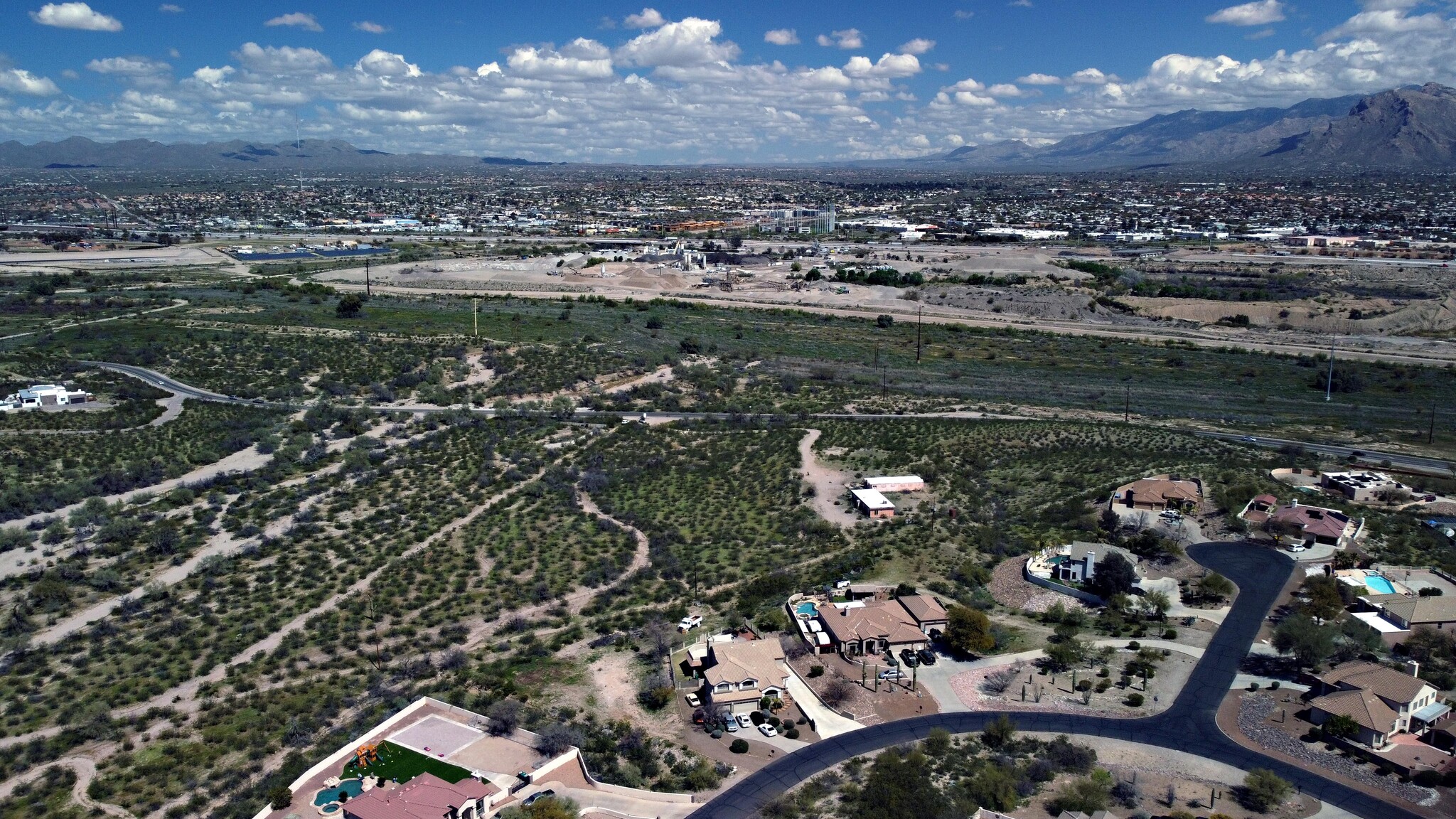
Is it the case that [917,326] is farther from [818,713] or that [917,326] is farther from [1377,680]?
[818,713]

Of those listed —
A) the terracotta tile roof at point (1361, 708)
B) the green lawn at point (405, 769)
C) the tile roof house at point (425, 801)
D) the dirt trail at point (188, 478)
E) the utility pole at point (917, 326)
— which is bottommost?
the green lawn at point (405, 769)

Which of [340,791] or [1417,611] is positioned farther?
[1417,611]

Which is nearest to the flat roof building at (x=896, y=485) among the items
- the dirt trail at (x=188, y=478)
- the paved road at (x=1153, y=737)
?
the paved road at (x=1153, y=737)

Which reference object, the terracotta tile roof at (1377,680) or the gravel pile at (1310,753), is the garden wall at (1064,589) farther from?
the terracotta tile roof at (1377,680)

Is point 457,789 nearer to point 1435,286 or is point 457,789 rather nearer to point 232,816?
point 232,816

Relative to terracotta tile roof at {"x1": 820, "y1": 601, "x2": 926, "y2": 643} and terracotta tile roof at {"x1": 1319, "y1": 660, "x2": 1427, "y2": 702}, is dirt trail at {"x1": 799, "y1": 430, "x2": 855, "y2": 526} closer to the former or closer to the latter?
terracotta tile roof at {"x1": 820, "y1": 601, "x2": 926, "y2": 643}

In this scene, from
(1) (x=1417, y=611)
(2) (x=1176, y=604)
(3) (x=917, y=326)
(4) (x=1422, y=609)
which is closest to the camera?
(1) (x=1417, y=611)

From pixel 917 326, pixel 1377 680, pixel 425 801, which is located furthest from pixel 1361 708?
pixel 917 326
